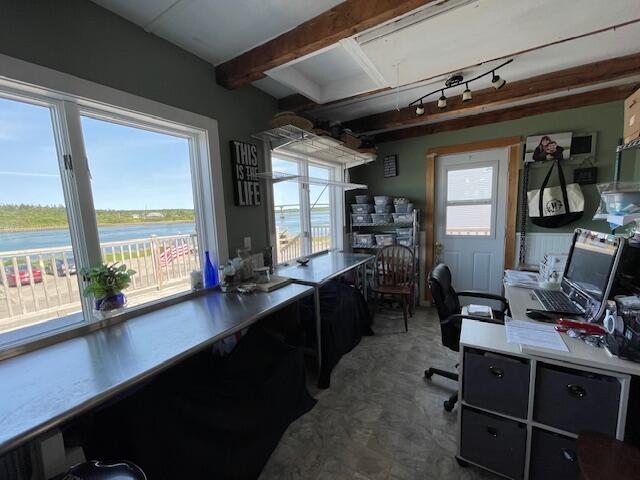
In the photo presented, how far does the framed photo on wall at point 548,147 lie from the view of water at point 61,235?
377 cm

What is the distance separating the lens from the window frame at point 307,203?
257cm

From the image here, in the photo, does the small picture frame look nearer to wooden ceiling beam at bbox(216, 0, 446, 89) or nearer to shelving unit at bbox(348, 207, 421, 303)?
shelving unit at bbox(348, 207, 421, 303)

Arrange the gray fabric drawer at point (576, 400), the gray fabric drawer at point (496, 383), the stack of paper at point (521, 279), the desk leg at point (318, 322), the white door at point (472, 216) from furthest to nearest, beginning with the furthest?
1. the white door at point (472, 216)
2. the desk leg at point (318, 322)
3. the stack of paper at point (521, 279)
4. the gray fabric drawer at point (496, 383)
5. the gray fabric drawer at point (576, 400)

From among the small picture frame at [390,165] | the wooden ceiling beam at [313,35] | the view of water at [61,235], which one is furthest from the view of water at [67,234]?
the small picture frame at [390,165]

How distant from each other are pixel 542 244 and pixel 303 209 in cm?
287

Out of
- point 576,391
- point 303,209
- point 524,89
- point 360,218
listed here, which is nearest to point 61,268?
point 303,209

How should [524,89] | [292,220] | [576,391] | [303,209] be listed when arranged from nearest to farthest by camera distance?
[576,391], [524,89], [292,220], [303,209]

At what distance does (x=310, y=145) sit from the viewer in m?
2.85

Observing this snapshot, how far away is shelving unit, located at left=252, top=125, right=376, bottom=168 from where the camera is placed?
2.38 meters

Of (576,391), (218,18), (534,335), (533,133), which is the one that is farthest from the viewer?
(533,133)

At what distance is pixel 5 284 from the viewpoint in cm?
133

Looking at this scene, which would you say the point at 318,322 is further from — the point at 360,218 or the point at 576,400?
the point at 360,218

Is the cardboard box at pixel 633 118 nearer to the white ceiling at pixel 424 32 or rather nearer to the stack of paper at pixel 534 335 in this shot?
the white ceiling at pixel 424 32

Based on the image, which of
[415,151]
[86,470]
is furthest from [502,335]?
[415,151]
